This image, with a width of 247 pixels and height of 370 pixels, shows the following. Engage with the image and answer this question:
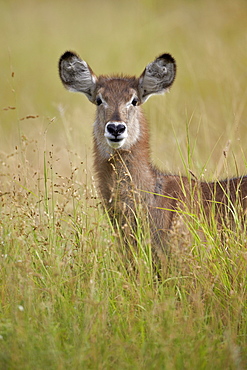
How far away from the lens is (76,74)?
6.15 m

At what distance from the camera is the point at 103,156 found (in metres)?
5.64

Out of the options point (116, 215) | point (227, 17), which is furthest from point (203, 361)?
point (227, 17)

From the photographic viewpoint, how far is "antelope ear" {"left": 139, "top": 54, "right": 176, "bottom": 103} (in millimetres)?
5910

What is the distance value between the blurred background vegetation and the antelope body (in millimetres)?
769

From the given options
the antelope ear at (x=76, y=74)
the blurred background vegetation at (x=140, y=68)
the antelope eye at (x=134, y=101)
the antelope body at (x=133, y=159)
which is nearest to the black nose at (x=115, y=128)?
the antelope body at (x=133, y=159)

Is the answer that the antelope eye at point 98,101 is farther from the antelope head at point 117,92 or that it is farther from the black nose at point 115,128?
the black nose at point 115,128

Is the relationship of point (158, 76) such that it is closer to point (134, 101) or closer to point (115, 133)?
point (134, 101)

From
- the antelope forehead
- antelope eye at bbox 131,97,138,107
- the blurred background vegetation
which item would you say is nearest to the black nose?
the antelope forehead

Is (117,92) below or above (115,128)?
above

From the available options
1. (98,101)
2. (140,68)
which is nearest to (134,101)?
(98,101)

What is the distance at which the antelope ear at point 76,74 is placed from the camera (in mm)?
6051

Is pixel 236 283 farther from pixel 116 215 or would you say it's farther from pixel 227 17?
pixel 227 17

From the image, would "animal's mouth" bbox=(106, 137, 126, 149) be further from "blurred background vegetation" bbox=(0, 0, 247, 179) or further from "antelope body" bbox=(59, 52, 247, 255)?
"blurred background vegetation" bbox=(0, 0, 247, 179)

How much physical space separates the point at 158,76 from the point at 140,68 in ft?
21.0
